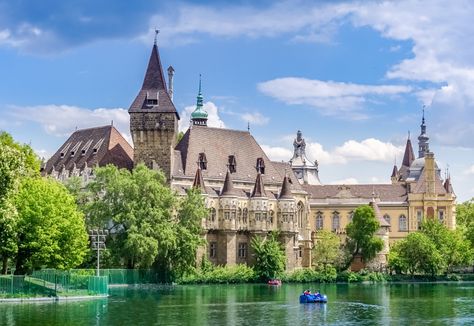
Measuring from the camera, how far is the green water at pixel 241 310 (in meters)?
52.1

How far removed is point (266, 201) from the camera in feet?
380

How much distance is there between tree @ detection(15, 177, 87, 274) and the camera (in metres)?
67.6

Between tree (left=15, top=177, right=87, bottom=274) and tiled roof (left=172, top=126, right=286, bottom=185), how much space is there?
40509 mm

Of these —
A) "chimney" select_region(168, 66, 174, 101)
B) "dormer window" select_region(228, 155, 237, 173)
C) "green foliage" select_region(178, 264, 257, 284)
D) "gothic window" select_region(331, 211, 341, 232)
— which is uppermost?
"chimney" select_region(168, 66, 174, 101)

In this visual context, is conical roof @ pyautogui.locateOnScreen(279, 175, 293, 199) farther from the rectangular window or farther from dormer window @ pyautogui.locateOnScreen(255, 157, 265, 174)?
the rectangular window

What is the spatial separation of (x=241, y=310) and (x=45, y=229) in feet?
55.5

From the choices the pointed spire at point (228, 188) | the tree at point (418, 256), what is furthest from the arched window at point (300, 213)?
the tree at point (418, 256)

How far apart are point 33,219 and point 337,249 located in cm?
5967

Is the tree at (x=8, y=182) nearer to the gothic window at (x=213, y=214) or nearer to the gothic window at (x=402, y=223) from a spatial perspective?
the gothic window at (x=213, y=214)

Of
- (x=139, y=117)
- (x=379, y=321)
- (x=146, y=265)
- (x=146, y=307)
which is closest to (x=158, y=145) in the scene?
(x=139, y=117)

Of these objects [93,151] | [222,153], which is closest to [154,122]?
[93,151]

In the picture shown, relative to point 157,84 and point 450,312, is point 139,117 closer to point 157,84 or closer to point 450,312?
point 157,84

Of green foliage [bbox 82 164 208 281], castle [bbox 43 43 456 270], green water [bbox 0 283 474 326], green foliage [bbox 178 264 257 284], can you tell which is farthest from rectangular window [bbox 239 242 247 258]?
green water [bbox 0 283 474 326]

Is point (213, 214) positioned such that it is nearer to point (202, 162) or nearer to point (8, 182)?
point (202, 162)
